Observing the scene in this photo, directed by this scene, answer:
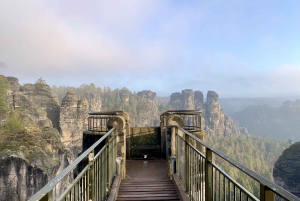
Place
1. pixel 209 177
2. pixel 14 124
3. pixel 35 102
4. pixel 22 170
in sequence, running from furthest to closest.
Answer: pixel 35 102 → pixel 14 124 → pixel 22 170 → pixel 209 177

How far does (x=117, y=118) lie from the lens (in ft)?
20.9

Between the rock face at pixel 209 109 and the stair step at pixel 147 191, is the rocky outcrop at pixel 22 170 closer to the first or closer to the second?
the stair step at pixel 147 191

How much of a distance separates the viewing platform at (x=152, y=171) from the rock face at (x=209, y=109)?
312 feet

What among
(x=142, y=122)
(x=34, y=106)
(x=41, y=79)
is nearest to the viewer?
(x=34, y=106)

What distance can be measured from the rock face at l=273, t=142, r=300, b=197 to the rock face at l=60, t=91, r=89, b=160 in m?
44.7

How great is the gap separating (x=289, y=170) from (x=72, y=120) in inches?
1895

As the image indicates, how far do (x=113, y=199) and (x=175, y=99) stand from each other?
412 feet

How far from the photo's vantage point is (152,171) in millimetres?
8109

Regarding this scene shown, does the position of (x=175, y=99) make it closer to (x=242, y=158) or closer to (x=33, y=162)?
(x=242, y=158)

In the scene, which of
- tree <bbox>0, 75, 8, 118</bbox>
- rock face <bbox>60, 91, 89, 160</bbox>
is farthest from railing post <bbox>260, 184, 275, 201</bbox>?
rock face <bbox>60, 91, 89, 160</bbox>

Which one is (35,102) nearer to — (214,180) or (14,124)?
(14,124)

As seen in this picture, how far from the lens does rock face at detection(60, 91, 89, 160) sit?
59.3 m

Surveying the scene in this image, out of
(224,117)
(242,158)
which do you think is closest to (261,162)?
(242,158)

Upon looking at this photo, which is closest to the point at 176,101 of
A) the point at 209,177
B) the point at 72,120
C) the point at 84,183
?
the point at 72,120
